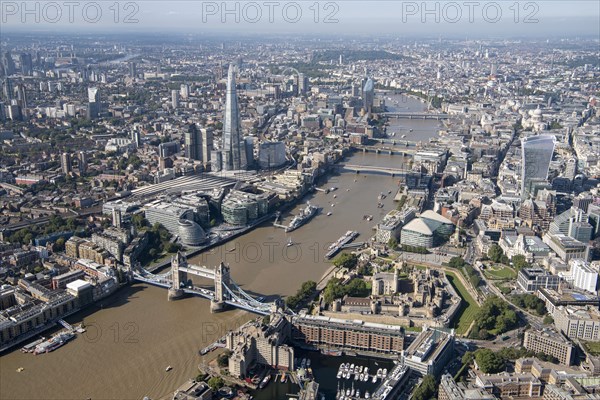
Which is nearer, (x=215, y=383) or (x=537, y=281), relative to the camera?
(x=215, y=383)

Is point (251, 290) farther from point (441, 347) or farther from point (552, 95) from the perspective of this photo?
point (552, 95)

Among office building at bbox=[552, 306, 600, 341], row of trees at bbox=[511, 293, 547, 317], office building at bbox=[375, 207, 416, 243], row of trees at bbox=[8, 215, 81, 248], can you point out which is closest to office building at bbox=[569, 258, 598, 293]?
row of trees at bbox=[511, 293, 547, 317]

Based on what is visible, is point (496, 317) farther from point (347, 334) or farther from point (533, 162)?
point (533, 162)

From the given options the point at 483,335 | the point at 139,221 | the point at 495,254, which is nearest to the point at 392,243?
the point at 495,254

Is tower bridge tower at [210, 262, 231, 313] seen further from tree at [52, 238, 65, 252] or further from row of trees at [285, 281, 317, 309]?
tree at [52, 238, 65, 252]

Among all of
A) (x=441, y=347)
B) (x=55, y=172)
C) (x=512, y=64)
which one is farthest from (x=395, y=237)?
(x=512, y=64)

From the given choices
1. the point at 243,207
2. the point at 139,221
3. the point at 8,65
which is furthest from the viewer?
the point at 8,65
